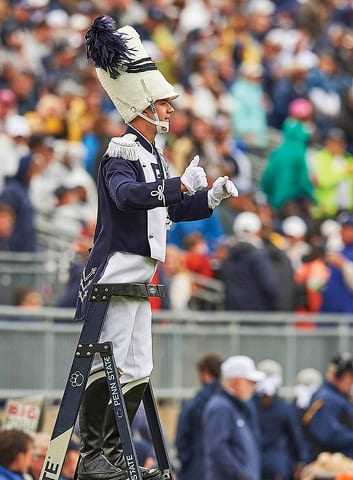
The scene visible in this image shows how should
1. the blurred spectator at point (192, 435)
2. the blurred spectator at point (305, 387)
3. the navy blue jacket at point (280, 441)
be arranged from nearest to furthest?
the blurred spectator at point (192, 435) < the navy blue jacket at point (280, 441) < the blurred spectator at point (305, 387)

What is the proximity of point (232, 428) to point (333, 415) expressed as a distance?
1.51 m

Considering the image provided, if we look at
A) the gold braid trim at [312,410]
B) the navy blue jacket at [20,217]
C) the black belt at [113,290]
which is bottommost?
the gold braid trim at [312,410]

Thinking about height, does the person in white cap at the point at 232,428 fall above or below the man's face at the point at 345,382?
below

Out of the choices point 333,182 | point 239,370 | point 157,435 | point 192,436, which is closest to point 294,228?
point 333,182

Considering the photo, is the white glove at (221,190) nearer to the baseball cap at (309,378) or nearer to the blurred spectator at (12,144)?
the baseball cap at (309,378)

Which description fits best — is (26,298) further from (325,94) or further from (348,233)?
(325,94)

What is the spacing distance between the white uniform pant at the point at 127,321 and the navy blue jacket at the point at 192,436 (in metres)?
6.57

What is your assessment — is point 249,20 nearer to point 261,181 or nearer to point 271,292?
point 261,181

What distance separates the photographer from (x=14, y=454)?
404 inches

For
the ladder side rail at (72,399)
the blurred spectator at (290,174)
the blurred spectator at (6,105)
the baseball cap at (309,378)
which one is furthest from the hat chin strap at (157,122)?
the blurred spectator at (290,174)

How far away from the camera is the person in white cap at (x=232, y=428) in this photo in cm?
1398

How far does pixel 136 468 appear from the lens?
778 centimetres

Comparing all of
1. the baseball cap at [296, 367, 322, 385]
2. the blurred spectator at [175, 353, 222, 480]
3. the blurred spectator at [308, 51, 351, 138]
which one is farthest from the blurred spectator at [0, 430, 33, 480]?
the blurred spectator at [308, 51, 351, 138]

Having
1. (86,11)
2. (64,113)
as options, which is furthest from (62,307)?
(86,11)
